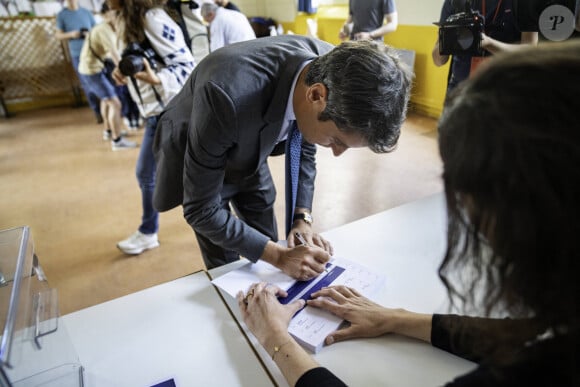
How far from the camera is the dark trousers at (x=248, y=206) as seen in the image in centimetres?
130

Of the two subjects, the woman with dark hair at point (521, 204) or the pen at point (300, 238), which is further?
the pen at point (300, 238)

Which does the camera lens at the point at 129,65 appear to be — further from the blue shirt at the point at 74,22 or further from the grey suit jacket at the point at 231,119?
the blue shirt at the point at 74,22

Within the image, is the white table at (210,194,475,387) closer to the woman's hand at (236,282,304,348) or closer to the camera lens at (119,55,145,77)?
the woman's hand at (236,282,304,348)

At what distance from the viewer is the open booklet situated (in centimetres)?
78

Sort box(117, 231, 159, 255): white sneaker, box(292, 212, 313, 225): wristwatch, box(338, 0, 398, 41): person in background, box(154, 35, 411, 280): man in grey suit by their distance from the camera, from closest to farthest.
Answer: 1. box(154, 35, 411, 280): man in grey suit
2. box(292, 212, 313, 225): wristwatch
3. box(117, 231, 159, 255): white sneaker
4. box(338, 0, 398, 41): person in background

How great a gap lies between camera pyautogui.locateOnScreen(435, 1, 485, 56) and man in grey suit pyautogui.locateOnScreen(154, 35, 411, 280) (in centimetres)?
65

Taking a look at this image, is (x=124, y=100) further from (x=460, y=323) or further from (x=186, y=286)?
(x=460, y=323)

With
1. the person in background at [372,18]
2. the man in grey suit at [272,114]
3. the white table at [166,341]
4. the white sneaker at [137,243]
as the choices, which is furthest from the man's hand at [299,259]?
the person in background at [372,18]

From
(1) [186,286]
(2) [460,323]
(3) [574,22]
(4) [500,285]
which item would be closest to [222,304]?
(1) [186,286]

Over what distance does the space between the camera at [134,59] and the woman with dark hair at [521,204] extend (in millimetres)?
1445

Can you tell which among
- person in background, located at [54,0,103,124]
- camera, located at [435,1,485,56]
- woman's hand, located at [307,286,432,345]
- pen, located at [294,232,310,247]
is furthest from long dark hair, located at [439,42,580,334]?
person in background, located at [54,0,103,124]

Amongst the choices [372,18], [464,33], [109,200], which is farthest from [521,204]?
[372,18]

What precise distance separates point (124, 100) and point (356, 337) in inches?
155

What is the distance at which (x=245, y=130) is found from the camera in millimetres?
925
